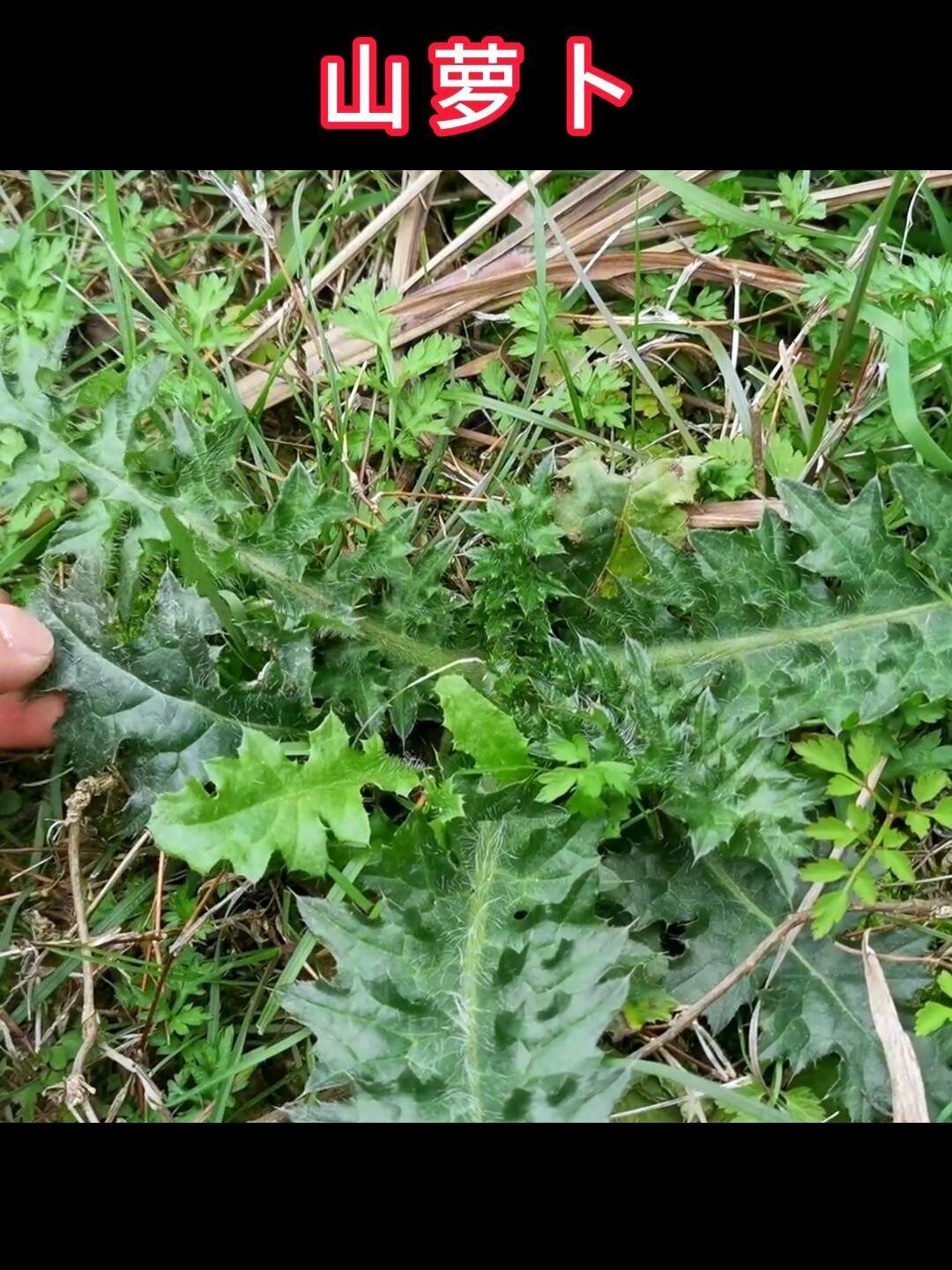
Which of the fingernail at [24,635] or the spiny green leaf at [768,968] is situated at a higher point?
the fingernail at [24,635]

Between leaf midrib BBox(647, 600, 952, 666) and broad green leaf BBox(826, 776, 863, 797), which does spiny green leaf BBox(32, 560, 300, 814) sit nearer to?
leaf midrib BBox(647, 600, 952, 666)

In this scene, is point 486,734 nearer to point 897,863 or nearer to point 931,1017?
point 897,863

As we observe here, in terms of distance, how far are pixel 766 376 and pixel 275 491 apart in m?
1.31

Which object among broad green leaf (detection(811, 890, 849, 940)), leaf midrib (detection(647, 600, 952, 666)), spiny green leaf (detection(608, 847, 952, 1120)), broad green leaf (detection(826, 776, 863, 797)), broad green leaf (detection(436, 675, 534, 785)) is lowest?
spiny green leaf (detection(608, 847, 952, 1120))

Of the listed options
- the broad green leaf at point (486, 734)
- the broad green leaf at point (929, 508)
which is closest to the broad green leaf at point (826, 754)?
the broad green leaf at point (929, 508)

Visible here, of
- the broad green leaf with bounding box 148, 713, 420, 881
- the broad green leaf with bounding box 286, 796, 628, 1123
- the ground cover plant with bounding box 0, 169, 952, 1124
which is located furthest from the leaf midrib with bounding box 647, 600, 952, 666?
the broad green leaf with bounding box 148, 713, 420, 881

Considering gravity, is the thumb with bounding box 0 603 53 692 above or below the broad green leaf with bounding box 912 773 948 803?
above

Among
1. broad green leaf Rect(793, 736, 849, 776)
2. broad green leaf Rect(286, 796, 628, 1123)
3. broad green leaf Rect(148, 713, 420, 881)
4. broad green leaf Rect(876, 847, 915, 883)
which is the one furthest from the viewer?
broad green leaf Rect(793, 736, 849, 776)

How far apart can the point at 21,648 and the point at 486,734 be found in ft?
3.28

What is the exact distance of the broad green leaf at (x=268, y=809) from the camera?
2.12m

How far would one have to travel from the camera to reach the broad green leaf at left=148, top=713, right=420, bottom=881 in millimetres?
2115

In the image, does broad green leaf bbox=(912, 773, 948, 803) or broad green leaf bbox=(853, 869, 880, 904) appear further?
broad green leaf bbox=(912, 773, 948, 803)

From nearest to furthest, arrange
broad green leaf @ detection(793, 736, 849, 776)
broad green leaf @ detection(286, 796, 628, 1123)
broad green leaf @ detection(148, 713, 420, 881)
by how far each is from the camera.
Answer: broad green leaf @ detection(286, 796, 628, 1123)
broad green leaf @ detection(148, 713, 420, 881)
broad green leaf @ detection(793, 736, 849, 776)

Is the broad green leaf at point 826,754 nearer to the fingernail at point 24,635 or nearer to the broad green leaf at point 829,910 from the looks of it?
the broad green leaf at point 829,910
